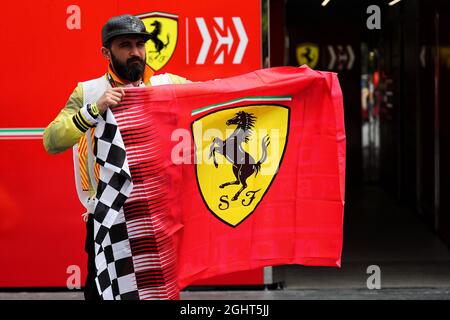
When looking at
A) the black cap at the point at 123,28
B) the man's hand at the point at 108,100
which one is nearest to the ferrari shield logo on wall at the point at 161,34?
the black cap at the point at 123,28

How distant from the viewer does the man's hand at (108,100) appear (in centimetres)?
463

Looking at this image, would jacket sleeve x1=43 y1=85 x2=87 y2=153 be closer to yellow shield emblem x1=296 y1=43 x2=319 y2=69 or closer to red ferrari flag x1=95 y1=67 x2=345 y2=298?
red ferrari flag x1=95 y1=67 x2=345 y2=298

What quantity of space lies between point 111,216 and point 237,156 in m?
0.84

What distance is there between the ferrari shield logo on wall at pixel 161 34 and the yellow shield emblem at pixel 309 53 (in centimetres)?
877

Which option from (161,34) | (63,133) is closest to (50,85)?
(161,34)

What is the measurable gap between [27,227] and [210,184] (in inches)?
127

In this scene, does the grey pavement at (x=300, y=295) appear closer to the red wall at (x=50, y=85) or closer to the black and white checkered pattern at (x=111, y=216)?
the red wall at (x=50, y=85)

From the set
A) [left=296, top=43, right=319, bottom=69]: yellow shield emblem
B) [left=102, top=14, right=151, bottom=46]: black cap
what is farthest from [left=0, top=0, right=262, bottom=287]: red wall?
[left=296, top=43, right=319, bottom=69]: yellow shield emblem

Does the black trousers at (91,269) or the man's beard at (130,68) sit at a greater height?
the man's beard at (130,68)

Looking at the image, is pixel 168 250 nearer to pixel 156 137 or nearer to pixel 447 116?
pixel 156 137

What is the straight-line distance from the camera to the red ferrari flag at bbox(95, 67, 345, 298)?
15.9 feet

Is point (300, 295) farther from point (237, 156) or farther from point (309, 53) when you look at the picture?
point (309, 53)

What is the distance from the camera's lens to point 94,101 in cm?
496

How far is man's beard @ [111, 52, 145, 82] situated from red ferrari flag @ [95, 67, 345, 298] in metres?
0.08
